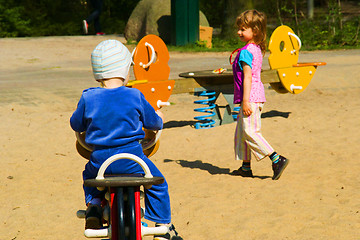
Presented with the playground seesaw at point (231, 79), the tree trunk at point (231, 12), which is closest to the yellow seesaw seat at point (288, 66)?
the playground seesaw at point (231, 79)

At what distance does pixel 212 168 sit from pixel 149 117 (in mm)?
3162

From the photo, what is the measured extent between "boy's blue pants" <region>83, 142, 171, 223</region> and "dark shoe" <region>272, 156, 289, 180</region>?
8.45ft

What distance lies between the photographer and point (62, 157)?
21.2 feet

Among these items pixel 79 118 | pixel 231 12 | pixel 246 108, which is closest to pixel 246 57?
pixel 246 108

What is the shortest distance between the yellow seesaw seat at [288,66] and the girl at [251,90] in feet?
9.69

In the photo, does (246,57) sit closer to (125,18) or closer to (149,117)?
(149,117)

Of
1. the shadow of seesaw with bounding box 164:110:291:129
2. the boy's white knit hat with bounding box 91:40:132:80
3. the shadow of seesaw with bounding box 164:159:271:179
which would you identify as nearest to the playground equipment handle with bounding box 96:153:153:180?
the boy's white knit hat with bounding box 91:40:132:80

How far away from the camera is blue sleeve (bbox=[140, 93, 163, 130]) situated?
9.50 feet

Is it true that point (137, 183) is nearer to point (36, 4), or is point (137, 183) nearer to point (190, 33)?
point (190, 33)

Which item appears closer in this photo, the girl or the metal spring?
the girl

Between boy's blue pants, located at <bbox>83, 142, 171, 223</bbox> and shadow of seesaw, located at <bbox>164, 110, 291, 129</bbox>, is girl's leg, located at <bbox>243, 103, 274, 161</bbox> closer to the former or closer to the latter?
boy's blue pants, located at <bbox>83, 142, 171, 223</bbox>

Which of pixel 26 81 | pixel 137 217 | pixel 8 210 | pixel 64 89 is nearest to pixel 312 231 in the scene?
pixel 137 217

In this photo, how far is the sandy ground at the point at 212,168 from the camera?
14.0 ft

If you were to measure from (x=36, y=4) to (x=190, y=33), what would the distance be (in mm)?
9409
